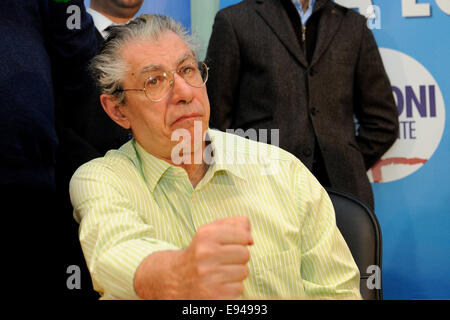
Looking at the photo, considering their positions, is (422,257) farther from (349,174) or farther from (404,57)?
(404,57)

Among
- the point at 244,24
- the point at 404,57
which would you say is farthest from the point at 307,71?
the point at 404,57

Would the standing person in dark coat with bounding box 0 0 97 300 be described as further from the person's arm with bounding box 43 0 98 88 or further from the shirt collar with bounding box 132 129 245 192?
the shirt collar with bounding box 132 129 245 192

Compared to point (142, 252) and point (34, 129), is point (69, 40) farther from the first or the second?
point (142, 252)

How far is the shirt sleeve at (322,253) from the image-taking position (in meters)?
1.32

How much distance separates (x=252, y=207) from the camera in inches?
54.2

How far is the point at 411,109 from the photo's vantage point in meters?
2.49

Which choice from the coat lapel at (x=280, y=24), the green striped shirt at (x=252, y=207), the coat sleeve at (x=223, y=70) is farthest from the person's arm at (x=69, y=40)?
the coat lapel at (x=280, y=24)

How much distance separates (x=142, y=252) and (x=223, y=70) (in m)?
1.41

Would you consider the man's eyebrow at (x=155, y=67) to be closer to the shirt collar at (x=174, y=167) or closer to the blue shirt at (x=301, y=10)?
the shirt collar at (x=174, y=167)

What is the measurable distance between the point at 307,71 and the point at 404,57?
0.56 metres

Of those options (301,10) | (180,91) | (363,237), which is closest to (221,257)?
(180,91)

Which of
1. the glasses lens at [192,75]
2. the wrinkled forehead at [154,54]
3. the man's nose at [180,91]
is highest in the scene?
the wrinkled forehead at [154,54]

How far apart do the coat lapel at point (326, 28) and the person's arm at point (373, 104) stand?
15 cm

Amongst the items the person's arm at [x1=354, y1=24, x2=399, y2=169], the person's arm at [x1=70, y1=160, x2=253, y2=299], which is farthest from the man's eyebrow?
the person's arm at [x1=354, y1=24, x2=399, y2=169]
